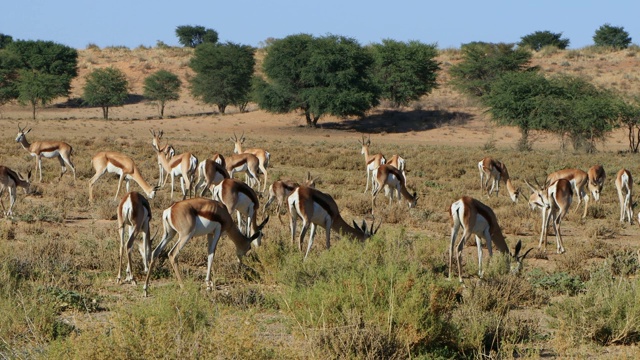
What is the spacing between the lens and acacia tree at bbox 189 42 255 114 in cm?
5478

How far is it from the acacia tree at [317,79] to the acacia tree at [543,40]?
3590 centimetres

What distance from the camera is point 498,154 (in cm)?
3344

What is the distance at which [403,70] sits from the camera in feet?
175

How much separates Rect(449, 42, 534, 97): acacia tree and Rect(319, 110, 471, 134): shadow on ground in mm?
2485

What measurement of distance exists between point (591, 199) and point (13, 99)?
4956 centimetres

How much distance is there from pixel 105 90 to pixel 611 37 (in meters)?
51.9

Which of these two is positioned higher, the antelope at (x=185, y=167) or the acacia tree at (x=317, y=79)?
the acacia tree at (x=317, y=79)

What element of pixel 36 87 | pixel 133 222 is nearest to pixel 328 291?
pixel 133 222

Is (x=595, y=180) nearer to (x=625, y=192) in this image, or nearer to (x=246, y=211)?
(x=625, y=192)

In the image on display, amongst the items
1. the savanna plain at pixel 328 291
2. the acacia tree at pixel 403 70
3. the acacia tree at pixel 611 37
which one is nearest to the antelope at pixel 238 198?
the savanna plain at pixel 328 291

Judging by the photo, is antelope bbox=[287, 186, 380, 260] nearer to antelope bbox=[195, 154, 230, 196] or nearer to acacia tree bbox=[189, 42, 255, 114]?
antelope bbox=[195, 154, 230, 196]

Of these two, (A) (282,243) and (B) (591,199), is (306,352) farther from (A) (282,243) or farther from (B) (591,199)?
(B) (591,199)

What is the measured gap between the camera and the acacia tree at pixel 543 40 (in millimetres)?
81000

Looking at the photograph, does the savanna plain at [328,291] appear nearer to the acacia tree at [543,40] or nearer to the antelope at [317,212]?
the antelope at [317,212]
